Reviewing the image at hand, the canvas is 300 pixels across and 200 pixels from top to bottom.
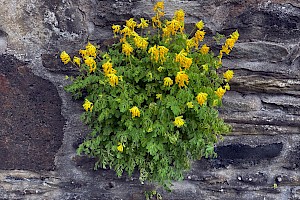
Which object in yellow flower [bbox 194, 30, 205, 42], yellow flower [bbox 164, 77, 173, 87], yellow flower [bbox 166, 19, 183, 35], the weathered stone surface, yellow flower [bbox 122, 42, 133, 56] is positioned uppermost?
yellow flower [bbox 166, 19, 183, 35]

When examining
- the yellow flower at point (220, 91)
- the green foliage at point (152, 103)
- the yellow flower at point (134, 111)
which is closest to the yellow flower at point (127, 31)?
the green foliage at point (152, 103)

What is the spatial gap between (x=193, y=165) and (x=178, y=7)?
852 mm

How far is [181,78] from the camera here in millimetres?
1704

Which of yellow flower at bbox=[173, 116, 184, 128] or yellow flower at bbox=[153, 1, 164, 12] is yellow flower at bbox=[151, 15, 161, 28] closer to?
yellow flower at bbox=[153, 1, 164, 12]

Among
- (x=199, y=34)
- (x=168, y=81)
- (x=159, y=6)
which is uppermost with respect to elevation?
(x=159, y=6)

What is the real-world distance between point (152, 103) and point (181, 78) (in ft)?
0.58

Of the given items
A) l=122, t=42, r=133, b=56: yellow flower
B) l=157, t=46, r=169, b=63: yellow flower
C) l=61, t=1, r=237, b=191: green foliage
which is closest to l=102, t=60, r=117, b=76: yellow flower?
l=61, t=1, r=237, b=191: green foliage

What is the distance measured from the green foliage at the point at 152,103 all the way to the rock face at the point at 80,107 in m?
0.16

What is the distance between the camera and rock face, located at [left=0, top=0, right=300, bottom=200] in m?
1.98

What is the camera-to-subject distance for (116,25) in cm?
194

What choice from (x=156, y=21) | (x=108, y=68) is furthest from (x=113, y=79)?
(x=156, y=21)

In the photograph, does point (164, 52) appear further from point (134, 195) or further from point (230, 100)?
point (134, 195)

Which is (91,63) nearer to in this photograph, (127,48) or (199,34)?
(127,48)

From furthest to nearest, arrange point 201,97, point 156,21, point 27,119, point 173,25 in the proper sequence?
1. point 27,119
2. point 156,21
3. point 173,25
4. point 201,97
